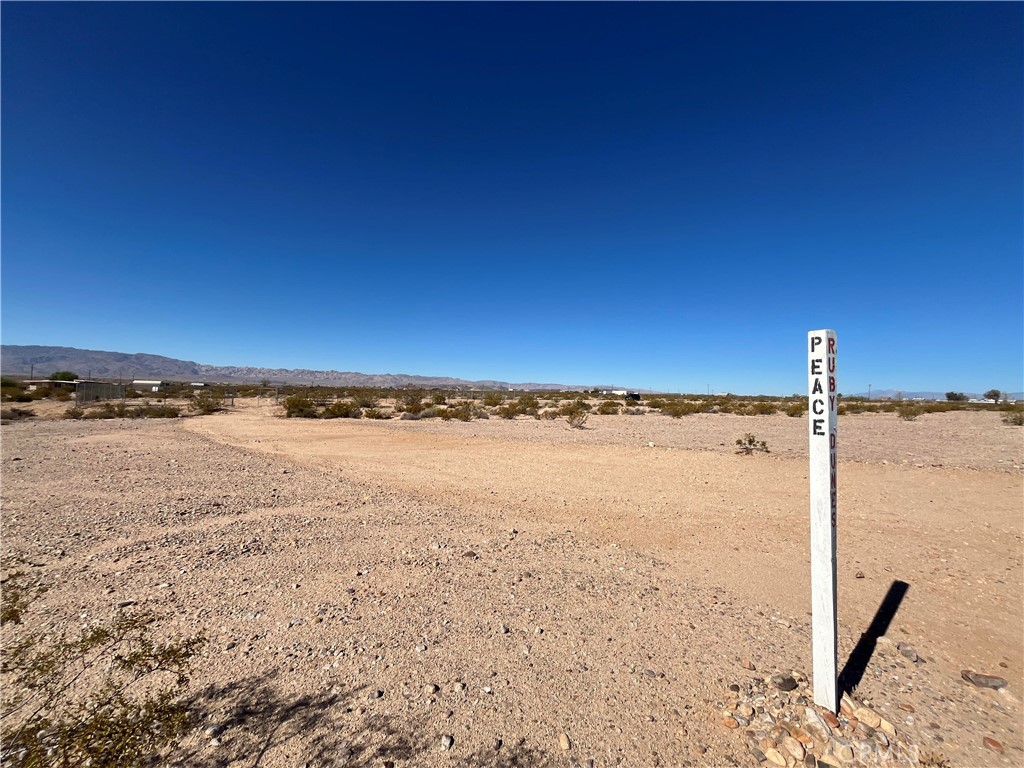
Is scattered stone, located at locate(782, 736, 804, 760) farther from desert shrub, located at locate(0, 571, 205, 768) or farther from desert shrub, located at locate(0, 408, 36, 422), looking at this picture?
desert shrub, located at locate(0, 408, 36, 422)

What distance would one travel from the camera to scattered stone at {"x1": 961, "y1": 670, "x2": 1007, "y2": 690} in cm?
310

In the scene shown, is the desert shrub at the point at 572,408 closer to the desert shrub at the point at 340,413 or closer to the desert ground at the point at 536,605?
the desert shrub at the point at 340,413

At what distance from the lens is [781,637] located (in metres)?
3.65

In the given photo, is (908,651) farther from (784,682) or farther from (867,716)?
(784,682)

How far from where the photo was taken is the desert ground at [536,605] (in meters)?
2.60

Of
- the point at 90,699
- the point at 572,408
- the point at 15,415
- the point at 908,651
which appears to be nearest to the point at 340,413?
the point at 15,415

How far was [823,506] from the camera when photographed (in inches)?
108

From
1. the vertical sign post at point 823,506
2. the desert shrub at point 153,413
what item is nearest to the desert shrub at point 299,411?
the desert shrub at point 153,413

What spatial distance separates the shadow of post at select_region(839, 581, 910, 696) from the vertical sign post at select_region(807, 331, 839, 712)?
1.29 ft

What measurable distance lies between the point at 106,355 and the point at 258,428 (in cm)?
24762

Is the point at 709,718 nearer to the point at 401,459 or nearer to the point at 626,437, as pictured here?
the point at 401,459

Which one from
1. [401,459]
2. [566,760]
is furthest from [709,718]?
[401,459]

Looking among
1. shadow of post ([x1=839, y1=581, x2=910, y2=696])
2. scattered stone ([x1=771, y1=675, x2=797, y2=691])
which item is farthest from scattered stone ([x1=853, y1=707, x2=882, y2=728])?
scattered stone ([x1=771, y1=675, x2=797, y2=691])

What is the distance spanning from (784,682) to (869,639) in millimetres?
1310
